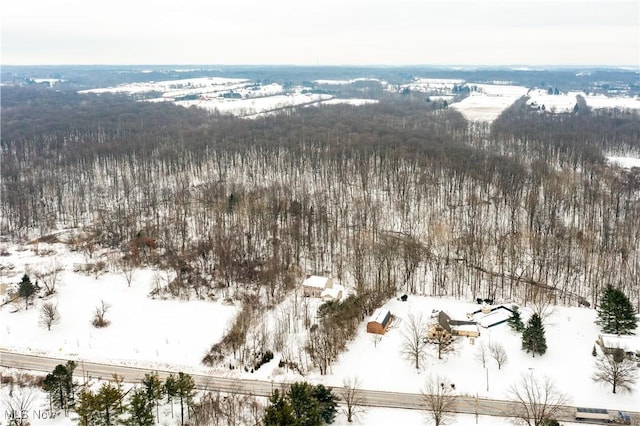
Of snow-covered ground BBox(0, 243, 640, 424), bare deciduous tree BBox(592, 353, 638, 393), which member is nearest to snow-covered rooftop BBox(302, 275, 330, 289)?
snow-covered ground BBox(0, 243, 640, 424)

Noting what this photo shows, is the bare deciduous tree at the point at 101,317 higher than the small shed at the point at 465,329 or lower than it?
lower

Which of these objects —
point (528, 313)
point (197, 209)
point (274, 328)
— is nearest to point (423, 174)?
point (197, 209)

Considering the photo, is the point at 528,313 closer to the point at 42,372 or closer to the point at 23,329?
the point at 42,372

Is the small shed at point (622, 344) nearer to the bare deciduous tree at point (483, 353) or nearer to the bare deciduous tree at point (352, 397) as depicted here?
the bare deciduous tree at point (483, 353)

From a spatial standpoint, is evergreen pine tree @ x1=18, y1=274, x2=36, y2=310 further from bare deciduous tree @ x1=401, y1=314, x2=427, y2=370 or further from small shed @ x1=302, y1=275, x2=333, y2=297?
bare deciduous tree @ x1=401, y1=314, x2=427, y2=370

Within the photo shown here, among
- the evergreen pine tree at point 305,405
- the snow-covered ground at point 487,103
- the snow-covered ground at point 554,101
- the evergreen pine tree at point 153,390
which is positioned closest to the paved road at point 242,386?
the evergreen pine tree at point 305,405

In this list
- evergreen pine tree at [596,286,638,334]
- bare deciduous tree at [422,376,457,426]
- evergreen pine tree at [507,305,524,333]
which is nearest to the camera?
bare deciduous tree at [422,376,457,426]
